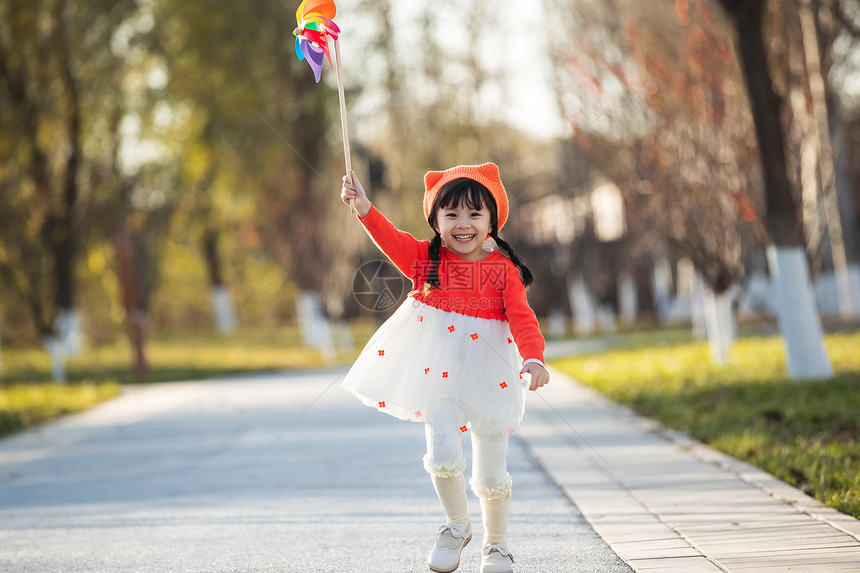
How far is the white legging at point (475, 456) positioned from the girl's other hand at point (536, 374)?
344mm

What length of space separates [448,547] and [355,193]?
59.2 inches

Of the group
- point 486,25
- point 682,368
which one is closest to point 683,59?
point 682,368

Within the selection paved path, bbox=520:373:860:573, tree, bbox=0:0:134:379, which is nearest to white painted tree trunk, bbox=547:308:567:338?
tree, bbox=0:0:134:379

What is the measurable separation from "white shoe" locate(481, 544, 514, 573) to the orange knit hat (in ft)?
4.49

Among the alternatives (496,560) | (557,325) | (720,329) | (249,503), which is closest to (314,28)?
(496,560)

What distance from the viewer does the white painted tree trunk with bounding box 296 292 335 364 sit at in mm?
23781

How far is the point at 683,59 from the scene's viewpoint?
1407 cm

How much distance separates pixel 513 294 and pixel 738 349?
1172 cm

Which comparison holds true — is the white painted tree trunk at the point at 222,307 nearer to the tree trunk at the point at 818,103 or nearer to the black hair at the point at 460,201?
the tree trunk at the point at 818,103

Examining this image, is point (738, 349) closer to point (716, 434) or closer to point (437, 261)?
point (716, 434)

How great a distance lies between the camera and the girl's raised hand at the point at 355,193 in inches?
170

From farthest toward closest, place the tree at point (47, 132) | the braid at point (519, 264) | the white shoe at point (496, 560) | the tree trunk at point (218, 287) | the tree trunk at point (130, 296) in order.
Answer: the tree trunk at point (218, 287) → the tree at point (47, 132) → the tree trunk at point (130, 296) → the braid at point (519, 264) → the white shoe at point (496, 560)

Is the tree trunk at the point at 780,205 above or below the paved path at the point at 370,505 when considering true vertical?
above

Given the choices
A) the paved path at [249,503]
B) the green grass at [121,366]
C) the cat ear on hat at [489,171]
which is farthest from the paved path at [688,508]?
the green grass at [121,366]
